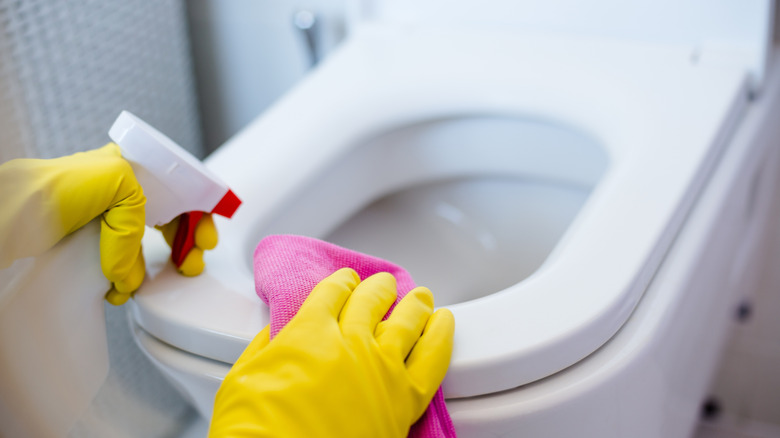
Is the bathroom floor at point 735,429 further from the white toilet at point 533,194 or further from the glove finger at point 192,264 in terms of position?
the glove finger at point 192,264

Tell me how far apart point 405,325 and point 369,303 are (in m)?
0.02

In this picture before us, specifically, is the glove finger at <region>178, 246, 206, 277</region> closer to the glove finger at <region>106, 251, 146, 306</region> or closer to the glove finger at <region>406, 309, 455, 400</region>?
the glove finger at <region>106, 251, 146, 306</region>

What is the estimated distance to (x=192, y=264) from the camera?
0.51m

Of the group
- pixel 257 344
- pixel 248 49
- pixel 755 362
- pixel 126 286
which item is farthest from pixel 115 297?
pixel 755 362

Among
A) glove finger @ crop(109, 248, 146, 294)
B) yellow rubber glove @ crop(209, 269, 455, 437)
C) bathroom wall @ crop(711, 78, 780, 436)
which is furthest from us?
bathroom wall @ crop(711, 78, 780, 436)

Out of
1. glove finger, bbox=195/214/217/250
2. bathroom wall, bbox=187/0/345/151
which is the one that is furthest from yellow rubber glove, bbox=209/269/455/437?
bathroom wall, bbox=187/0/345/151

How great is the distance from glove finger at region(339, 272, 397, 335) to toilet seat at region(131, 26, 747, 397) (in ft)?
0.14

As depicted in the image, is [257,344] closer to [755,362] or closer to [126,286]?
[126,286]

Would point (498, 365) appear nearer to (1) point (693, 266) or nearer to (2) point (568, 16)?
(1) point (693, 266)

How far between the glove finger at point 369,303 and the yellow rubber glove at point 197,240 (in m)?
0.12

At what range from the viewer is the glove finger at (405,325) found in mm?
416

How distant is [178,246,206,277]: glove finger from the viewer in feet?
1.67

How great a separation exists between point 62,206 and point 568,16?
1.81ft

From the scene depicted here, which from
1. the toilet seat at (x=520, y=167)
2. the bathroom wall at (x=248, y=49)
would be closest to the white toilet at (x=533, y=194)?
the toilet seat at (x=520, y=167)
